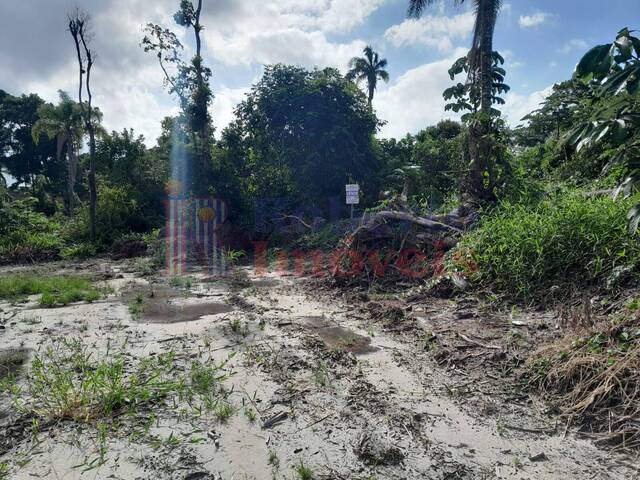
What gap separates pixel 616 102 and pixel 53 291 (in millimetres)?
8193

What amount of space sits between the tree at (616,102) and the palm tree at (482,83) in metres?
6.73

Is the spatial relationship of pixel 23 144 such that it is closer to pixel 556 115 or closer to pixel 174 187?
pixel 174 187

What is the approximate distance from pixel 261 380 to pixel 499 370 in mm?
2000

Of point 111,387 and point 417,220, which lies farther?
point 417,220

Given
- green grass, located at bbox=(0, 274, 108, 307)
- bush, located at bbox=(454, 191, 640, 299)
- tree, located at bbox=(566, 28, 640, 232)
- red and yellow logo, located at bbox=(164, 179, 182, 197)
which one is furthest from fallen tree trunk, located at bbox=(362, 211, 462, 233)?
red and yellow logo, located at bbox=(164, 179, 182, 197)

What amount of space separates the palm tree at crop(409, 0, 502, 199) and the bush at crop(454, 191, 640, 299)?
7.93 ft

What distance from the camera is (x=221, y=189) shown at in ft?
46.8

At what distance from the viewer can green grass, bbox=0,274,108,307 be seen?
255 inches

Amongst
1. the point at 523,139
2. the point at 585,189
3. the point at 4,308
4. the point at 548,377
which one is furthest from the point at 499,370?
the point at 523,139

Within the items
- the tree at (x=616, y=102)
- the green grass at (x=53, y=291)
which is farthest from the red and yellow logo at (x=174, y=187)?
the tree at (x=616, y=102)

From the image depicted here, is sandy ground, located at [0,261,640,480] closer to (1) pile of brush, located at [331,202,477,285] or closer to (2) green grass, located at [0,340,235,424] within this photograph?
(2) green grass, located at [0,340,235,424]

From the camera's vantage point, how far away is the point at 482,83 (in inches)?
343

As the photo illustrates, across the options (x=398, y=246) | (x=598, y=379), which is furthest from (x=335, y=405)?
(x=398, y=246)

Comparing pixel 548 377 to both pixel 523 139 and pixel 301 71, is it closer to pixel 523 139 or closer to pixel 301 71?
pixel 523 139
